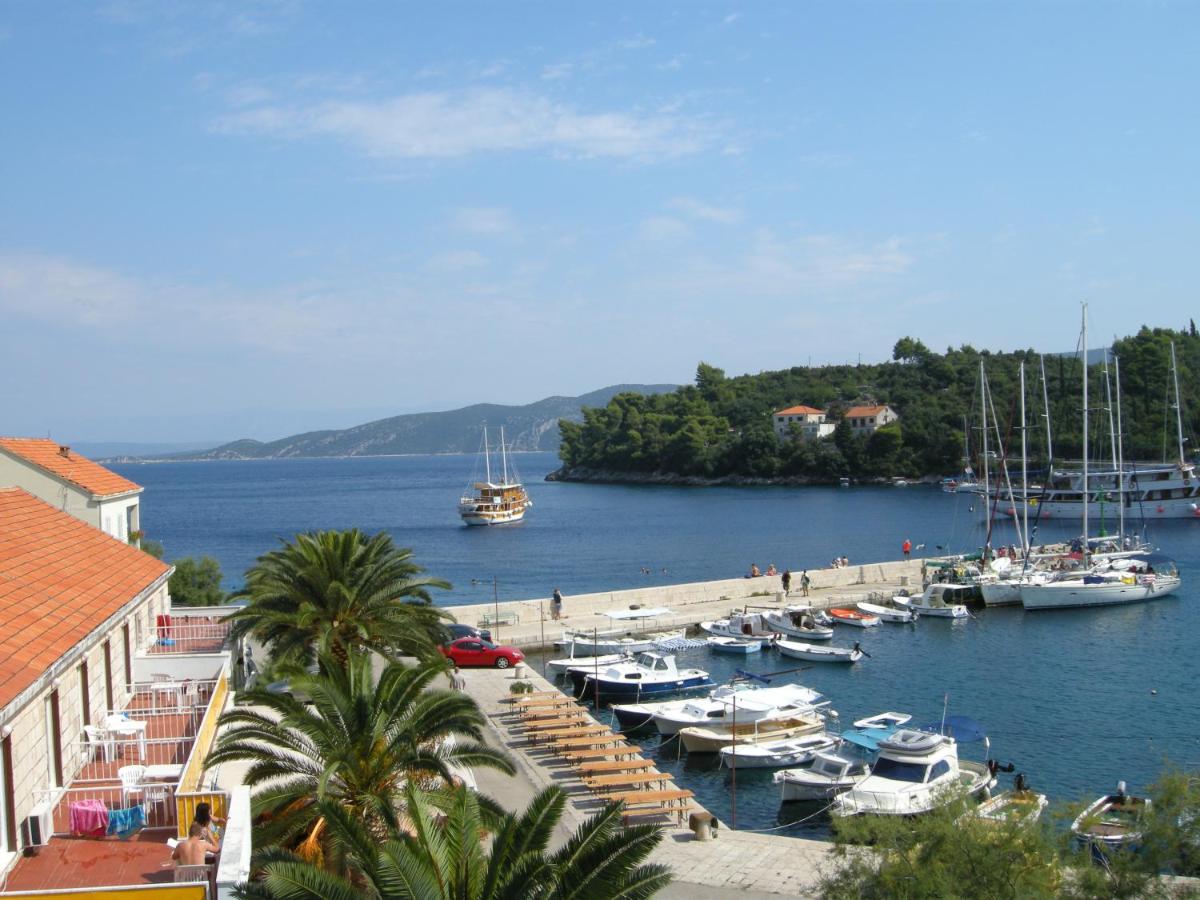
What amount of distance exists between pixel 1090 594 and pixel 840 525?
48.6m

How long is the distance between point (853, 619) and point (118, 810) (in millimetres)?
38116

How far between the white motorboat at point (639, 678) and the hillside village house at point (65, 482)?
1460 centimetres

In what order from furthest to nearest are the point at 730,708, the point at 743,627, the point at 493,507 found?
the point at 493,507 → the point at 743,627 → the point at 730,708

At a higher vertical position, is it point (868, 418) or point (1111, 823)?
point (868, 418)

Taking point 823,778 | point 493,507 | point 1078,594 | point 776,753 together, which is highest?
point 493,507

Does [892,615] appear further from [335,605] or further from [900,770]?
[335,605]

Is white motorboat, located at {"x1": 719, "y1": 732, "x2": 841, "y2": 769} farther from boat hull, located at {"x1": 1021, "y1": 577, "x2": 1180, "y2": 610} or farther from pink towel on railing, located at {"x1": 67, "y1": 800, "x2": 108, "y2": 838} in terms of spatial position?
boat hull, located at {"x1": 1021, "y1": 577, "x2": 1180, "y2": 610}

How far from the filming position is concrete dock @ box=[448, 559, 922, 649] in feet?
141

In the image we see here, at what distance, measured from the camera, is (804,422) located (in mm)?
166500

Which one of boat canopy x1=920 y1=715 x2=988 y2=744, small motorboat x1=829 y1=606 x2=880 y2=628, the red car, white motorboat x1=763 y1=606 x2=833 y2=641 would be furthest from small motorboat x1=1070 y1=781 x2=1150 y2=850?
small motorboat x1=829 y1=606 x2=880 y2=628

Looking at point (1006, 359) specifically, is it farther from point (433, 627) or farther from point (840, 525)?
point (433, 627)

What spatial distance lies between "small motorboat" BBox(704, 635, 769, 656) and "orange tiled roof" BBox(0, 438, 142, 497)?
71.3 ft

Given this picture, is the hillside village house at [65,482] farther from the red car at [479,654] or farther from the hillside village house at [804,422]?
the hillside village house at [804,422]

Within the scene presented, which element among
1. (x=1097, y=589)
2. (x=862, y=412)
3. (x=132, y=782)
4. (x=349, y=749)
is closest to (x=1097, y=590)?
(x=1097, y=589)
